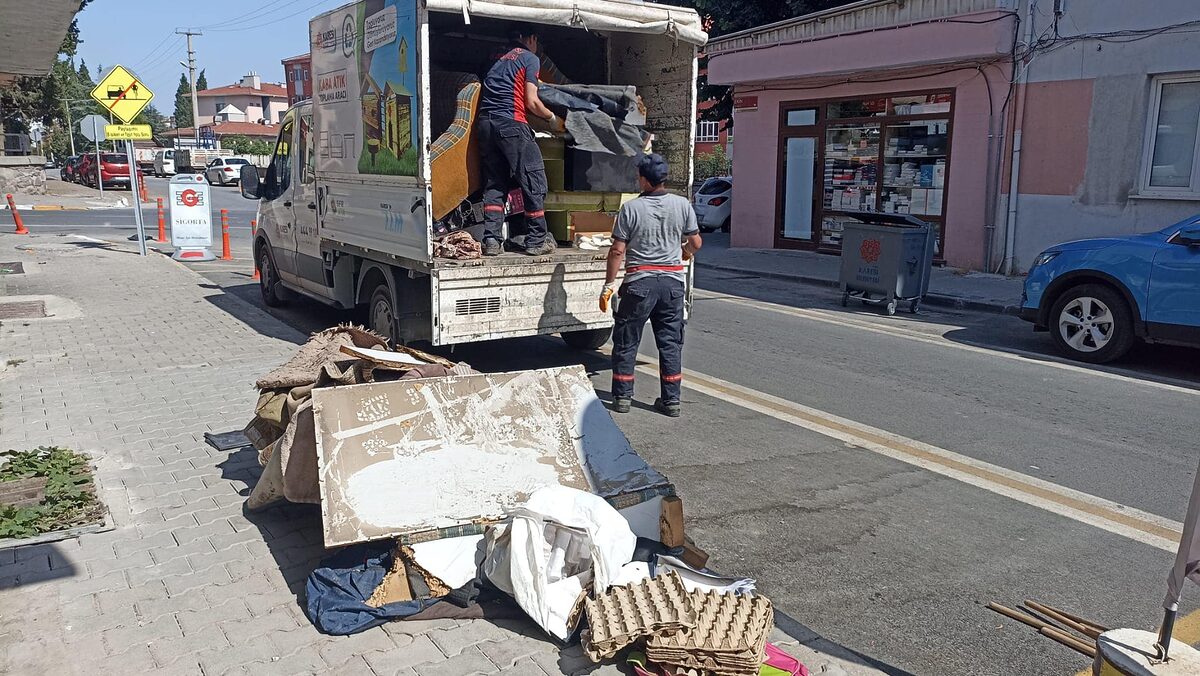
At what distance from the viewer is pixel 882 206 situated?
1706cm

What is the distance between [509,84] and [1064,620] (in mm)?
5568

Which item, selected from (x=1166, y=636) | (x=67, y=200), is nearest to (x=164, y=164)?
(x=67, y=200)

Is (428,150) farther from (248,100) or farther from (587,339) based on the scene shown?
(248,100)

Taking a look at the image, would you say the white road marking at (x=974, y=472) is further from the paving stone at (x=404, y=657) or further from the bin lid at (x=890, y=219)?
the bin lid at (x=890, y=219)

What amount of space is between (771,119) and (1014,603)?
16.1 meters

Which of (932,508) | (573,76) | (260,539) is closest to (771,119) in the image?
(573,76)

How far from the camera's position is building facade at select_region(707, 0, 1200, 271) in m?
13.0

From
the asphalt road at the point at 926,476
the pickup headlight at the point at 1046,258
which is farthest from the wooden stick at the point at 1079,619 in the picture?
the pickup headlight at the point at 1046,258

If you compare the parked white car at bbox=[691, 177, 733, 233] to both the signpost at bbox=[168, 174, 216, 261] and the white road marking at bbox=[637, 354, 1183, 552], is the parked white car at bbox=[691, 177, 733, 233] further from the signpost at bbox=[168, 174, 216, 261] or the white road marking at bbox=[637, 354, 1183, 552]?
the white road marking at bbox=[637, 354, 1183, 552]

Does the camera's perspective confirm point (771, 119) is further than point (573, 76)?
Yes

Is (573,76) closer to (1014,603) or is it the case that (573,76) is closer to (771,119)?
(1014,603)

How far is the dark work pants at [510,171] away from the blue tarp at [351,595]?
391cm

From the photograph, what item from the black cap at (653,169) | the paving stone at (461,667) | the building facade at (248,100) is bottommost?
the paving stone at (461,667)

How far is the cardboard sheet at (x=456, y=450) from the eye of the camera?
4.03 meters
